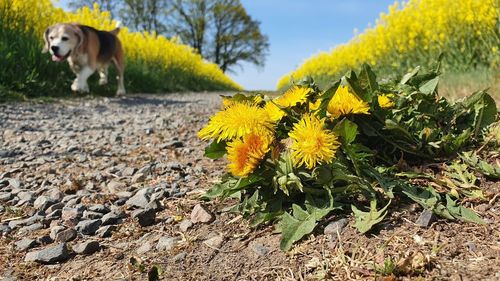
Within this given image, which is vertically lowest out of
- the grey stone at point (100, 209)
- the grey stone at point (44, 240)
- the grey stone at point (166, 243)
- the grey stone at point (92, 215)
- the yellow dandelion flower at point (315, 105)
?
the grey stone at point (44, 240)

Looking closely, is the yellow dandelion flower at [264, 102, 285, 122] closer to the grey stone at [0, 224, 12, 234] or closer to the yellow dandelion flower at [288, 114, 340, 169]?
the yellow dandelion flower at [288, 114, 340, 169]

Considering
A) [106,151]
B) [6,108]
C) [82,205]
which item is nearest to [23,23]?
[6,108]

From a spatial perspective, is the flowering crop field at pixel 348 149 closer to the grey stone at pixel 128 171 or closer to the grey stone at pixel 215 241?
the grey stone at pixel 215 241

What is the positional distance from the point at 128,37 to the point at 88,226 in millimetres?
14109

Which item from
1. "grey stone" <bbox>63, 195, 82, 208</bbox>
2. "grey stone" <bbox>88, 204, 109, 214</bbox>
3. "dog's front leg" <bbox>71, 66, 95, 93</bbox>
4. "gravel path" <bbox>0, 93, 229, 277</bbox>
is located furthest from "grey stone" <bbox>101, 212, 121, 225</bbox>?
"dog's front leg" <bbox>71, 66, 95, 93</bbox>

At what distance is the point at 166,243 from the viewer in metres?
1.78

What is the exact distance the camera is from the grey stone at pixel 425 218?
1.51 m

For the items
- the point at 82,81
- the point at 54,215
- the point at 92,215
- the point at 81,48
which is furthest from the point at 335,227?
the point at 81,48

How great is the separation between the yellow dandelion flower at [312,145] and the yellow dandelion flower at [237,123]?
0.18 metres

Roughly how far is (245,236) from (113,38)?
9157mm

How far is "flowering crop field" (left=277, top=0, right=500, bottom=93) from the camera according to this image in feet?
26.9

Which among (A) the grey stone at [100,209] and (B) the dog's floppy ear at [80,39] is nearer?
(A) the grey stone at [100,209]

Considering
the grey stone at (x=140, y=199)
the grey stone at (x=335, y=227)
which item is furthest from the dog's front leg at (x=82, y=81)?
the grey stone at (x=335, y=227)

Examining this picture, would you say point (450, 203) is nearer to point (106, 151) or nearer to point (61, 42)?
point (106, 151)
